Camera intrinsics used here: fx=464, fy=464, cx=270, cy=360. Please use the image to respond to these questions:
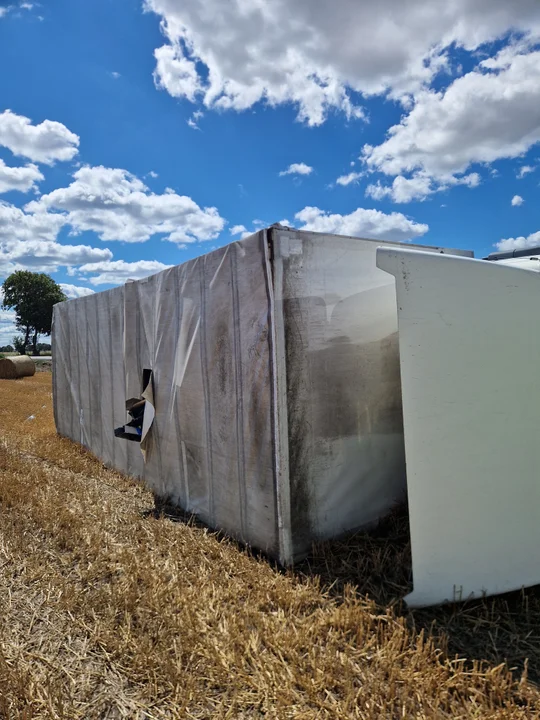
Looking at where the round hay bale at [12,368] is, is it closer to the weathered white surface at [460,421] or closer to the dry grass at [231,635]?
the dry grass at [231,635]

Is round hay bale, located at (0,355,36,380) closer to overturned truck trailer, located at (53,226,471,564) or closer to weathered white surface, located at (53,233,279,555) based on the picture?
weathered white surface, located at (53,233,279,555)

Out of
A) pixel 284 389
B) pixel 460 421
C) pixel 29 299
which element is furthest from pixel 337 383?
pixel 29 299

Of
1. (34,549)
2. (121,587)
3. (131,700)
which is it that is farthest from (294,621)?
(34,549)

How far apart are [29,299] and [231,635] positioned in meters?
54.7

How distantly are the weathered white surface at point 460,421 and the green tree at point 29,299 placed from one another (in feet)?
173

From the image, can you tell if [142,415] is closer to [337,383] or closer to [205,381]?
[205,381]

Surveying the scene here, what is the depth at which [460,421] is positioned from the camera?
261cm

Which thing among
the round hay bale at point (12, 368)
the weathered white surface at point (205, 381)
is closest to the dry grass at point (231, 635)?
the weathered white surface at point (205, 381)

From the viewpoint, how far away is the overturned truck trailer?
3168mm

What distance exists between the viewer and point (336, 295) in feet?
11.1

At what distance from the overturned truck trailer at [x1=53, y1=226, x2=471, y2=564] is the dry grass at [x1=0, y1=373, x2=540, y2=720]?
12.8 inches

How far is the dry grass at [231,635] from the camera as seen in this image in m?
1.90

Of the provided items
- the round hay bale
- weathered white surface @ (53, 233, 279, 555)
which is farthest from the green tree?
weathered white surface @ (53, 233, 279, 555)

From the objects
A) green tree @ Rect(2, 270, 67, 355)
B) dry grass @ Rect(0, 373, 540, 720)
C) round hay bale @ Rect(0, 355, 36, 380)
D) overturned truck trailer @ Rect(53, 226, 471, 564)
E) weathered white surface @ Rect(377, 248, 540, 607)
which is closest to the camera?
dry grass @ Rect(0, 373, 540, 720)
